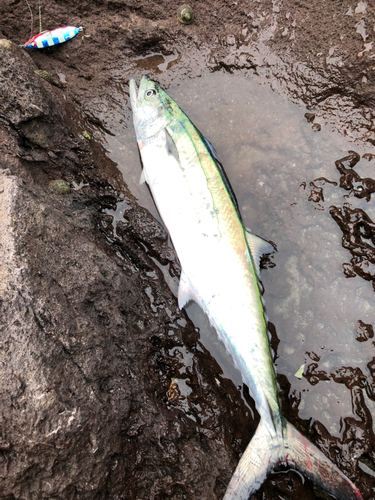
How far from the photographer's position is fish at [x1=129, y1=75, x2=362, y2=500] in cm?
219

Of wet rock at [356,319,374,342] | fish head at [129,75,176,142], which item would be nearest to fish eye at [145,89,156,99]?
fish head at [129,75,176,142]

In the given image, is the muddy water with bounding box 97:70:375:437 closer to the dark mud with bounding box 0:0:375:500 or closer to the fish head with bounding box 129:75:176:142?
the dark mud with bounding box 0:0:375:500

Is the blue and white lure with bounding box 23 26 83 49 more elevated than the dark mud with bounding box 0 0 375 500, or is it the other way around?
the blue and white lure with bounding box 23 26 83 49

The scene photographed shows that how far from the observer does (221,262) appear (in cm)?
243

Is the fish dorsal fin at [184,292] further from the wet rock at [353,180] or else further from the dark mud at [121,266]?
the wet rock at [353,180]

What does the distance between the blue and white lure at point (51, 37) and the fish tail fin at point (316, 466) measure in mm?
3569

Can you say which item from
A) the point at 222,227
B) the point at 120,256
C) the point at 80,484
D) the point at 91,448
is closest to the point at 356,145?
the point at 222,227

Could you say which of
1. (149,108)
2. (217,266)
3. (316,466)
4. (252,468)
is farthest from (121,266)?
(316,466)

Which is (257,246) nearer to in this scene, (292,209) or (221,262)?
(221,262)

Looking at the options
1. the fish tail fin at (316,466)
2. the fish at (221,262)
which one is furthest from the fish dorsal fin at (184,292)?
the fish tail fin at (316,466)

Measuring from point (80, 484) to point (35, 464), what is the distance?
0.94 feet

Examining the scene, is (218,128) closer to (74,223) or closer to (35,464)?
(74,223)

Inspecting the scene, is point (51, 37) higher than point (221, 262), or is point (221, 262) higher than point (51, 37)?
point (51, 37)

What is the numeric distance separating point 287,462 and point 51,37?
12.5 ft
